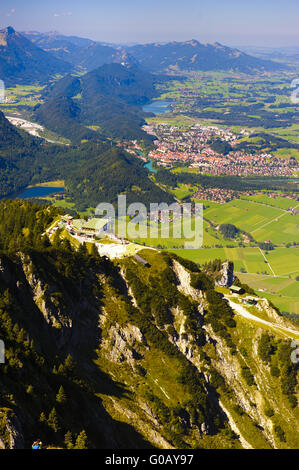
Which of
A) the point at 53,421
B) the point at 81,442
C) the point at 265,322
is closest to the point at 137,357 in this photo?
the point at 265,322

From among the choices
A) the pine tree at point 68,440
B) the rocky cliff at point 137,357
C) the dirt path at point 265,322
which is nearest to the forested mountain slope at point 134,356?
the pine tree at point 68,440

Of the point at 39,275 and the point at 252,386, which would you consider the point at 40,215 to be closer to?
the point at 39,275

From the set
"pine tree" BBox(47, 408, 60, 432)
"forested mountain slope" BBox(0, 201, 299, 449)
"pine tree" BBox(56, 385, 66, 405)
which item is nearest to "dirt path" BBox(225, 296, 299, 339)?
"forested mountain slope" BBox(0, 201, 299, 449)

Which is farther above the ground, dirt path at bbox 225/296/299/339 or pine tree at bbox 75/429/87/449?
pine tree at bbox 75/429/87/449

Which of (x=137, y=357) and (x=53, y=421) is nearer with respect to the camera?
(x=53, y=421)
